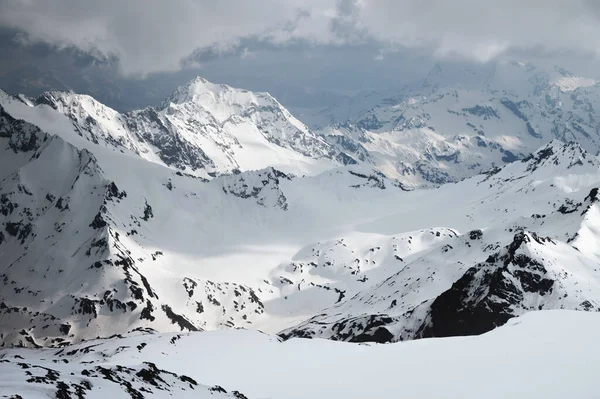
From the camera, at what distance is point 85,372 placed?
43.6 meters

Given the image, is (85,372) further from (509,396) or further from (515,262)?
(515,262)

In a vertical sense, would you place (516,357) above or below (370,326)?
below

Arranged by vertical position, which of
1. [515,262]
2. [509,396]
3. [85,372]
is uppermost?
[515,262]

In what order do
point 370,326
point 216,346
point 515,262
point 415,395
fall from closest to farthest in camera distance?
point 415,395, point 216,346, point 515,262, point 370,326

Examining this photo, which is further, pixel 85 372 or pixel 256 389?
pixel 256 389

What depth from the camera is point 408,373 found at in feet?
148

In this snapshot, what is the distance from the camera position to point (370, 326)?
7657 inches

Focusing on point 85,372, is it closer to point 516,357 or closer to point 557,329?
point 516,357

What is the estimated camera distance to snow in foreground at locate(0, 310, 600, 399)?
35.5m

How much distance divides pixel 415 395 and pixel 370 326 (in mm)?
159641

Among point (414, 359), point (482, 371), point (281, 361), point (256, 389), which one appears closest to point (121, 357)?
point (281, 361)

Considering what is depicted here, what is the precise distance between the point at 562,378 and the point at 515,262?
125m

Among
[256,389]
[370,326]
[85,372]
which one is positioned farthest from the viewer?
[370,326]

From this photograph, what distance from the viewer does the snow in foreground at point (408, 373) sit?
35531 millimetres
